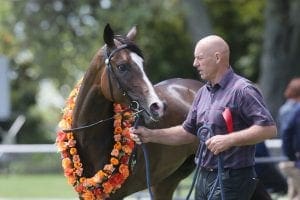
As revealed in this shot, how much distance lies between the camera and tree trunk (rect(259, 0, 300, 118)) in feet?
65.2

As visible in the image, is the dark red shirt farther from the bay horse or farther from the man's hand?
the bay horse

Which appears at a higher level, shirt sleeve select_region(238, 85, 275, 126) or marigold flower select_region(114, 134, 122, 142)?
shirt sleeve select_region(238, 85, 275, 126)

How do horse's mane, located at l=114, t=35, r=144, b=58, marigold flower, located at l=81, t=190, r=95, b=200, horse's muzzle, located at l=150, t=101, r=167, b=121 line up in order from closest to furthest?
1. horse's muzzle, located at l=150, t=101, r=167, b=121
2. horse's mane, located at l=114, t=35, r=144, b=58
3. marigold flower, located at l=81, t=190, r=95, b=200

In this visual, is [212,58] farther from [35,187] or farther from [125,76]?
[35,187]

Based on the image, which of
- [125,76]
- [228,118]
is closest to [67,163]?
[125,76]

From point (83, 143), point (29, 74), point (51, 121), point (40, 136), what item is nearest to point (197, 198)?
point (83, 143)

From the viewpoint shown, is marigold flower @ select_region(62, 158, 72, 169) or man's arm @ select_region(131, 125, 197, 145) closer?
man's arm @ select_region(131, 125, 197, 145)

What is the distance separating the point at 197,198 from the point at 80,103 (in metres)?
1.52

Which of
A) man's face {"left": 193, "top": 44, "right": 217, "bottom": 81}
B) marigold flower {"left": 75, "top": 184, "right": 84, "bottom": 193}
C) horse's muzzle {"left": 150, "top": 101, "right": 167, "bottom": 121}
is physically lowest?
marigold flower {"left": 75, "top": 184, "right": 84, "bottom": 193}

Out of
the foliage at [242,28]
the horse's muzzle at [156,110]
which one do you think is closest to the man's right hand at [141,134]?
the horse's muzzle at [156,110]

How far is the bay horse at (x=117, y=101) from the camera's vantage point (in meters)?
6.41

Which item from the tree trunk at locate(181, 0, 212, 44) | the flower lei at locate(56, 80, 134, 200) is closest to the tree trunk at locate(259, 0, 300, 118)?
the tree trunk at locate(181, 0, 212, 44)

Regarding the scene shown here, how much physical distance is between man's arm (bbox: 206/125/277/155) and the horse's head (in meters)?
1.04

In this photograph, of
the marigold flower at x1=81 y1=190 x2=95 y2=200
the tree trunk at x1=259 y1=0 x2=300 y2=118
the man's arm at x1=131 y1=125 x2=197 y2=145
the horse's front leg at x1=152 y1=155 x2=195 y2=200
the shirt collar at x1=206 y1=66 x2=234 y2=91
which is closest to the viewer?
the shirt collar at x1=206 y1=66 x2=234 y2=91
